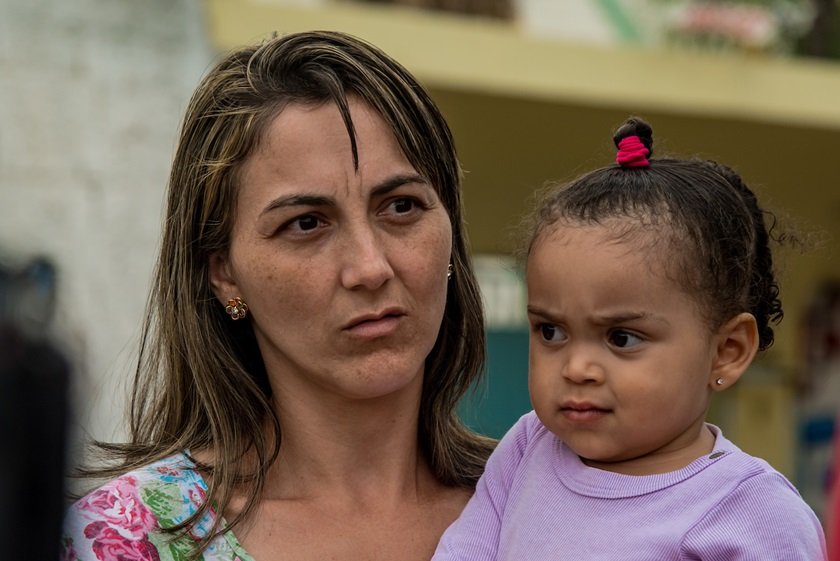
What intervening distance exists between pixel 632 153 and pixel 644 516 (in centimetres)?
57

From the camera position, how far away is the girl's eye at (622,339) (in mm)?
2021

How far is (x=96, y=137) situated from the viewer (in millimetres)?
6656

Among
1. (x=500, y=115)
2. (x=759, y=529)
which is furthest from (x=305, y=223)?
(x=500, y=115)

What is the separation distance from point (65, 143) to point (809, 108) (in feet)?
15.0

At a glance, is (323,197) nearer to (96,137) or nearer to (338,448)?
(338,448)

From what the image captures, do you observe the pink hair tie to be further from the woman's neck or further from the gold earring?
the gold earring

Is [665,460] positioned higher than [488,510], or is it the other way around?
[665,460]

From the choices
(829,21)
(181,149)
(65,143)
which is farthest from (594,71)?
(181,149)

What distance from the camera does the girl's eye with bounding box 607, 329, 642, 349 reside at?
2021mm

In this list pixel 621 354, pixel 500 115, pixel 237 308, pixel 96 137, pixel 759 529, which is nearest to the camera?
pixel 759 529

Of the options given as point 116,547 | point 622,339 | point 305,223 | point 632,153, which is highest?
point 632,153

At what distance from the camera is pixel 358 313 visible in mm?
2230

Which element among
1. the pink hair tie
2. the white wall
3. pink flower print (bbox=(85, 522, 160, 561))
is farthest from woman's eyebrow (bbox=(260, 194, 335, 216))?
the white wall

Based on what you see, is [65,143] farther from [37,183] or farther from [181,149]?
[181,149]
